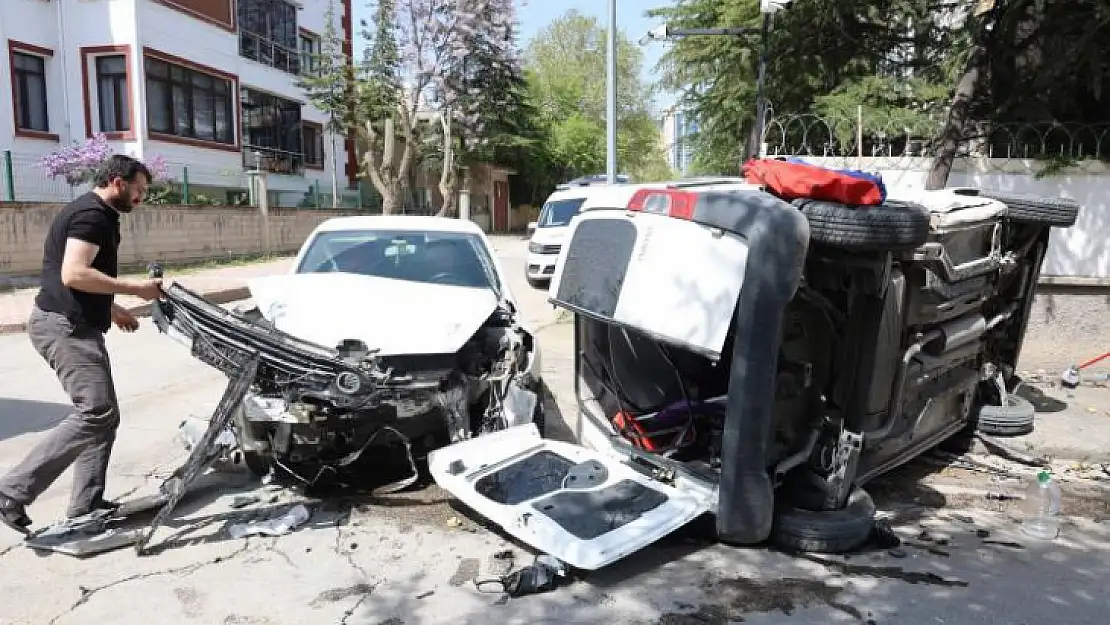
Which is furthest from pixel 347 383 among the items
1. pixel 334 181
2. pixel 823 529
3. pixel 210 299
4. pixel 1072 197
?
pixel 334 181

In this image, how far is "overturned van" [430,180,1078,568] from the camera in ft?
11.9

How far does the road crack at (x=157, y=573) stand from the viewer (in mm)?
3465

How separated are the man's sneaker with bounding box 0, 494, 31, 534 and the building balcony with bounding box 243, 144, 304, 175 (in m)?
21.2

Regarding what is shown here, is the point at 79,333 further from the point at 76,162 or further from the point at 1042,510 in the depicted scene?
the point at 76,162

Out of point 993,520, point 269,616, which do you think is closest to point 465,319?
point 269,616

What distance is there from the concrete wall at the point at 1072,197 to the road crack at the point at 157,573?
7.65 meters

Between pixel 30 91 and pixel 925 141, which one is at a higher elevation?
pixel 30 91

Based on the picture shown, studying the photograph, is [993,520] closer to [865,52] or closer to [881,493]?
[881,493]

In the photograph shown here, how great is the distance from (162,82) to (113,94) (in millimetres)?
1370

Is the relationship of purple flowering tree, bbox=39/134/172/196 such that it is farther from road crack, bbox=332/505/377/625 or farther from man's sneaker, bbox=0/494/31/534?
road crack, bbox=332/505/377/625

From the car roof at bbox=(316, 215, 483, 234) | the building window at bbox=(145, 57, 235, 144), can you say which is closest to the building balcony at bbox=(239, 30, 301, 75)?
the building window at bbox=(145, 57, 235, 144)

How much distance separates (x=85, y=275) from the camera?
152 inches

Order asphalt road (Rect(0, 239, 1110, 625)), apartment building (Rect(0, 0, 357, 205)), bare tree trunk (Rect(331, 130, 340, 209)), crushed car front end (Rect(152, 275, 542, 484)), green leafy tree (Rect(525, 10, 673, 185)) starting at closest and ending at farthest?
asphalt road (Rect(0, 239, 1110, 625)), crushed car front end (Rect(152, 275, 542, 484)), apartment building (Rect(0, 0, 357, 205)), bare tree trunk (Rect(331, 130, 340, 209)), green leafy tree (Rect(525, 10, 673, 185))

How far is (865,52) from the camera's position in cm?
1068
